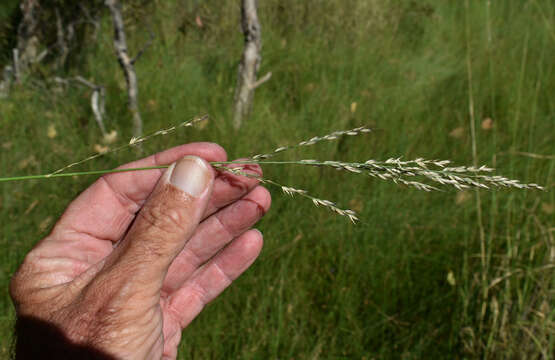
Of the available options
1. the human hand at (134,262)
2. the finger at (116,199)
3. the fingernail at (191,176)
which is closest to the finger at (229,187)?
the human hand at (134,262)

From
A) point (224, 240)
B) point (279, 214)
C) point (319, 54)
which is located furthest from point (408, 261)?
point (319, 54)

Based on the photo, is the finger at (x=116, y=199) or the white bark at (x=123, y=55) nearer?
the finger at (x=116, y=199)

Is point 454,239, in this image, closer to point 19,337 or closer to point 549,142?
point 549,142

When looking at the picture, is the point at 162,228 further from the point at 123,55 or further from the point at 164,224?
the point at 123,55

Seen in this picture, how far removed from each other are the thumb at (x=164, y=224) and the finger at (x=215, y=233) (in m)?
0.51

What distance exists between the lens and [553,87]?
3104mm

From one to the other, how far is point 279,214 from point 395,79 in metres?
1.75

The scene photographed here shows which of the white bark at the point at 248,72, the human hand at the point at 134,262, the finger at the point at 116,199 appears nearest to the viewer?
the human hand at the point at 134,262

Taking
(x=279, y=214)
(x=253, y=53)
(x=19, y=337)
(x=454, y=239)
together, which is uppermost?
(x=253, y=53)

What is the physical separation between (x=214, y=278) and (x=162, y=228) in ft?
2.26

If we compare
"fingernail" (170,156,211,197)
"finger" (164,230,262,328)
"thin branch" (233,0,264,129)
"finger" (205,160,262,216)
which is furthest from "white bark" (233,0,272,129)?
"fingernail" (170,156,211,197)

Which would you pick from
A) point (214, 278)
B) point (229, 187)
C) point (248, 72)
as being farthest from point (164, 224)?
point (248, 72)

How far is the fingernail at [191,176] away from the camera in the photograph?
1.21 m

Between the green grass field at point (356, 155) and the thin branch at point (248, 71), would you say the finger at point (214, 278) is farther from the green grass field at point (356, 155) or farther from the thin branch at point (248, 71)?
the thin branch at point (248, 71)
